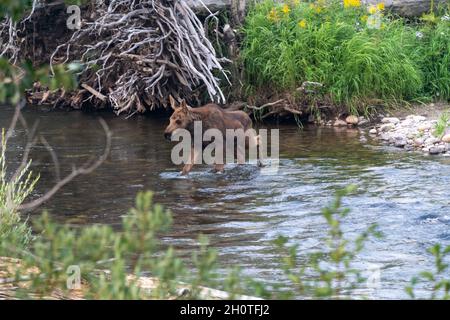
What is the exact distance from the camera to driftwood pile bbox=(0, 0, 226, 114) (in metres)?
13.8

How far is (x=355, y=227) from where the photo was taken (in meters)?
9.04

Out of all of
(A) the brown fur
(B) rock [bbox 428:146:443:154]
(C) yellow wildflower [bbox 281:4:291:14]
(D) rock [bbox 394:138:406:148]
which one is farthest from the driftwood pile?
(B) rock [bbox 428:146:443:154]

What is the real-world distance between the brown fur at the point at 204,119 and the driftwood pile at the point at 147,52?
1493 mm

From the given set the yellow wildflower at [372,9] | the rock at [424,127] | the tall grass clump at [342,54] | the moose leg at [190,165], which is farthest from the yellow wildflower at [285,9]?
the moose leg at [190,165]

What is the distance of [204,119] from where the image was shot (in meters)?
A: 11.6

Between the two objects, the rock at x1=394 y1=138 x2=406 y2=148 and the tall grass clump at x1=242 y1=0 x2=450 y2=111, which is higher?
the tall grass clump at x1=242 y1=0 x2=450 y2=111

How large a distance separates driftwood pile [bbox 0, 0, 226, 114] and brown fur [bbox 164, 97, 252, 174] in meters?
1.49

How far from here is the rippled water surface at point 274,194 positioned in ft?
27.9

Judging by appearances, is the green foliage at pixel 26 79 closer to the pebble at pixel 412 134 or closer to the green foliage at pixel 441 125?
the pebble at pixel 412 134

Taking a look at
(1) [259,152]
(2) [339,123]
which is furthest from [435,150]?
(1) [259,152]

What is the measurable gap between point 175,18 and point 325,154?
3198 mm

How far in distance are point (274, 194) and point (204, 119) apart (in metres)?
1.65

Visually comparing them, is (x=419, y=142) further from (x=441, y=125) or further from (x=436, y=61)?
(x=436, y=61)

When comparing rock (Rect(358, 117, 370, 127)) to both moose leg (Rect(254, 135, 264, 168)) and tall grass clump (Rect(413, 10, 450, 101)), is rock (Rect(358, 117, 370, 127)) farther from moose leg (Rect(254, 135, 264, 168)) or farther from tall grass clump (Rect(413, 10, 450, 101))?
moose leg (Rect(254, 135, 264, 168))
